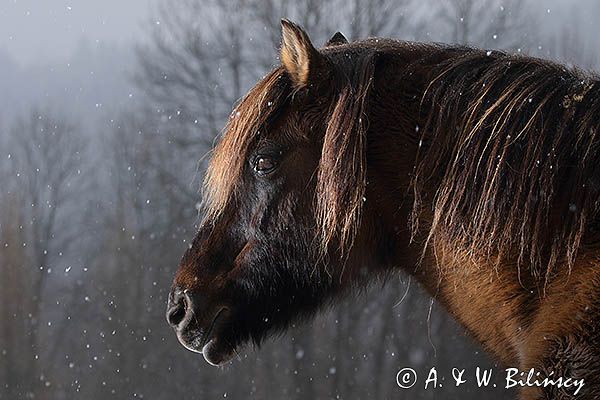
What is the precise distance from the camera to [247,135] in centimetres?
122

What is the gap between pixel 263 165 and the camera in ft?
3.98

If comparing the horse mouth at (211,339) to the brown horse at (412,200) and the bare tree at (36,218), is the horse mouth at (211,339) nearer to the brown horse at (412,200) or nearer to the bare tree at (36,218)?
the brown horse at (412,200)

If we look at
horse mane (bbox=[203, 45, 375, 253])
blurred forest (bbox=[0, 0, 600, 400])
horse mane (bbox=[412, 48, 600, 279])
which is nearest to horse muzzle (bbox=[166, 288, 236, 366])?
horse mane (bbox=[203, 45, 375, 253])

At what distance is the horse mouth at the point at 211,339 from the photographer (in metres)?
1.26

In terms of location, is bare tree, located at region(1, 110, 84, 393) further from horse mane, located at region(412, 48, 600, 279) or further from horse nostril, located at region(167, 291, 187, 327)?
horse mane, located at region(412, 48, 600, 279)

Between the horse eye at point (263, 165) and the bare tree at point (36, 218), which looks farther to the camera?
the bare tree at point (36, 218)

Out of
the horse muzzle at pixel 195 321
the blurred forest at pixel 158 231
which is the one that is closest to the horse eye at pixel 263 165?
the horse muzzle at pixel 195 321

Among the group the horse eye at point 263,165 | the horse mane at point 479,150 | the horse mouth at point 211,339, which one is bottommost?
the horse mouth at point 211,339

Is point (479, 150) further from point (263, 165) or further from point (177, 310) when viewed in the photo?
point (177, 310)

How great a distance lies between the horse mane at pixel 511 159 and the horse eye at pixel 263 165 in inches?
8.9

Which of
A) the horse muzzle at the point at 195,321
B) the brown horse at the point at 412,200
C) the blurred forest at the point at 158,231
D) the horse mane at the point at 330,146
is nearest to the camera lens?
the brown horse at the point at 412,200

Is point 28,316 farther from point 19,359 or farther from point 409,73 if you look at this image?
point 409,73

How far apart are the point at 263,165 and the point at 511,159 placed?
37 cm

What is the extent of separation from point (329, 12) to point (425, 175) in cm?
453
